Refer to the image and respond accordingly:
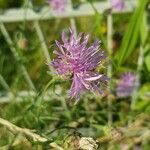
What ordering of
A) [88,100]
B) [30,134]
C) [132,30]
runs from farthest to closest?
[88,100], [132,30], [30,134]

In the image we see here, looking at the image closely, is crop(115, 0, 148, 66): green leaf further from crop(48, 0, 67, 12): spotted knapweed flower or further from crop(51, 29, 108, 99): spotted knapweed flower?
crop(51, 29, 108, 99): spotted knapweed flower

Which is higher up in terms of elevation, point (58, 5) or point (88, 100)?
point (58, 5)

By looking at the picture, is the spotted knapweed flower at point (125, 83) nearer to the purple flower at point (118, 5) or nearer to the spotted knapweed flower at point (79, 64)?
the purple flower at point (118, 5)

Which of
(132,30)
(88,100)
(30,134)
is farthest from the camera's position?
(88,100)

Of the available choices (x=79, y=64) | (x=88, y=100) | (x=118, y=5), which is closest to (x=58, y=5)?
(x=118, y=5)

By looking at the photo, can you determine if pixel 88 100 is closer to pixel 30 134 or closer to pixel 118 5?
pixel 118 5

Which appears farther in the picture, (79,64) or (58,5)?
(58,5)

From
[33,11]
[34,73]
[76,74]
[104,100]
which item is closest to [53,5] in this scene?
[33,11]
